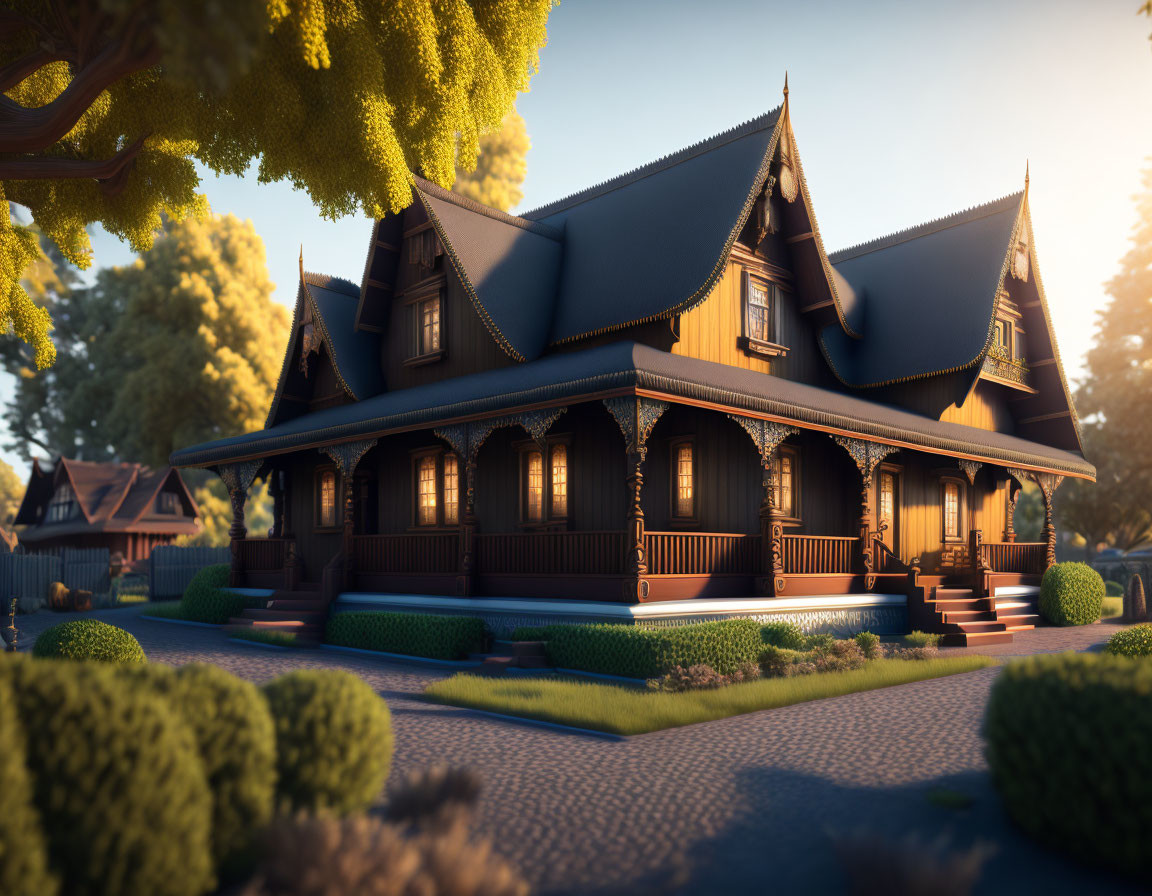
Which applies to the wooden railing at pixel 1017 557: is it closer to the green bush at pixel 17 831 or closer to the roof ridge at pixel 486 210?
the roof ridge at pixel 486 210

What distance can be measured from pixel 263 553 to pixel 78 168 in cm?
1239

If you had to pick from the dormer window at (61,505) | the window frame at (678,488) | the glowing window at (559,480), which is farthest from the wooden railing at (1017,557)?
the dormer window at (61,505)

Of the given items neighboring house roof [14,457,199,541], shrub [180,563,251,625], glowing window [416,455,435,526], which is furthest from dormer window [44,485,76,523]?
glowing window [416,455,435,526]

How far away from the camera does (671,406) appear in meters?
19.2

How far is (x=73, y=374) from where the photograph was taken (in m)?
55.7

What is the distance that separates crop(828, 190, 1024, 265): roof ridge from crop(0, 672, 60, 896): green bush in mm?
27565

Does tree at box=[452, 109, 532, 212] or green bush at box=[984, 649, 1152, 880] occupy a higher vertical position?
tree at box=[452, 109, 532, 212]

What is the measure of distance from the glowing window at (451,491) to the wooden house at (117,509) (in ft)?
89.9

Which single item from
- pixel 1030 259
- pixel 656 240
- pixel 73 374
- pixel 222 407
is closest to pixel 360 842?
pixel 656 240

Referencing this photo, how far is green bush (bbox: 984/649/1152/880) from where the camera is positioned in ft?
20.1

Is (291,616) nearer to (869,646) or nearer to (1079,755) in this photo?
(869,646)

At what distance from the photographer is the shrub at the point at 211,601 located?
916 inches

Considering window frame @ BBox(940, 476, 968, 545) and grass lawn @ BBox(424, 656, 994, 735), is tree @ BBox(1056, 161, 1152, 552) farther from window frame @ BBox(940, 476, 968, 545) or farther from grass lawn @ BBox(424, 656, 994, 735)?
grass lawn @ BBox(424, 656, 994, 735)

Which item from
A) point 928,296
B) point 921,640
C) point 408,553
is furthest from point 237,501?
point 928,296
